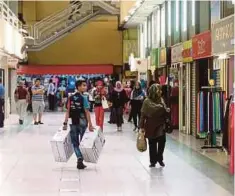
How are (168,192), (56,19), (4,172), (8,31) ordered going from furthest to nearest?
(56,19) < (8,31) < (4,172) < (168,192)

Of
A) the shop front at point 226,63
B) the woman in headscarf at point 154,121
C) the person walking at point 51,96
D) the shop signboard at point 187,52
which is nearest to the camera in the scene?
the shop front at point 226,63

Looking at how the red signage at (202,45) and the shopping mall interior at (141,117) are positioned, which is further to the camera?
the red signage at (202,45)

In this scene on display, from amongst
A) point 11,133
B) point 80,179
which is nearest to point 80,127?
point 80,179

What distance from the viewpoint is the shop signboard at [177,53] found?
17156mm

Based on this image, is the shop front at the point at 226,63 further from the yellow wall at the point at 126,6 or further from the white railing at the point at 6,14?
the yellow wall at the point at 126,6

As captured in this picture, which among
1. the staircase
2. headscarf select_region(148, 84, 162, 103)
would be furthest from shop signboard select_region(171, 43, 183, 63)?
the staircase

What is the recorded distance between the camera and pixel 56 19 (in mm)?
32469

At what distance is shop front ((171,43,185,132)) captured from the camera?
689 inches

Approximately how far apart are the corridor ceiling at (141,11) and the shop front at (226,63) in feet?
26.6

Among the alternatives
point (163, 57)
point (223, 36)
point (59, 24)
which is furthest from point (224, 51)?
point (59, 24)

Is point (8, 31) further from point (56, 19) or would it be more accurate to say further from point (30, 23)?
point (30, 23)

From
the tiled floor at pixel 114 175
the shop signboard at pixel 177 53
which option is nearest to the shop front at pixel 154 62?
the shop signboard at pixel 177 53

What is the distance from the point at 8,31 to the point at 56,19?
1179 cm

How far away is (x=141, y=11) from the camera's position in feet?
80.7
